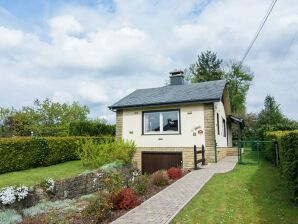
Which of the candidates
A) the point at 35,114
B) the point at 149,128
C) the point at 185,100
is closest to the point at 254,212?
the point at 185,100

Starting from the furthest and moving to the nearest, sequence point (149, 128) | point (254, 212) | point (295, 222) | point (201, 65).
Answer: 1. point (201, 65)
2. point (149, 128)
3. point (254, 212)
4. point (295, 222)

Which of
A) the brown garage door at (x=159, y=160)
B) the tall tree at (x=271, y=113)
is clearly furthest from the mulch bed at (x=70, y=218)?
the tall tree at (x=271, y=113)

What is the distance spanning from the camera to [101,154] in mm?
14148

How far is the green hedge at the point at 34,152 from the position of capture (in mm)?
11875

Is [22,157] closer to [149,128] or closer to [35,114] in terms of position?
[149,128]

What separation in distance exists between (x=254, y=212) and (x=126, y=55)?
10.0 metres

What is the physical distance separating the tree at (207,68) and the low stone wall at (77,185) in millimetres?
41070

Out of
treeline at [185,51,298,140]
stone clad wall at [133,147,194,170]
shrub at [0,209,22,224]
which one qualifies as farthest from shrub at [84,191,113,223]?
treeline at [185,51,298,140]

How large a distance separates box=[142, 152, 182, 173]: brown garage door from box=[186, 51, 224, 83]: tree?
35.6 meters

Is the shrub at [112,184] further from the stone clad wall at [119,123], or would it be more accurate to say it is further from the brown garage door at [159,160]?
the stone clad wall at [119,123]

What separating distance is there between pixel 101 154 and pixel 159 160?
4248 mm

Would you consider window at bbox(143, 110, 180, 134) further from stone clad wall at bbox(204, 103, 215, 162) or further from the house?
stone clad wall at bbox(204, 103, 215, 162)

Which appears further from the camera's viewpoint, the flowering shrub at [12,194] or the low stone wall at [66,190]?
the low stone wall at [66,190]

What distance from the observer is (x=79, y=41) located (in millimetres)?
13633
